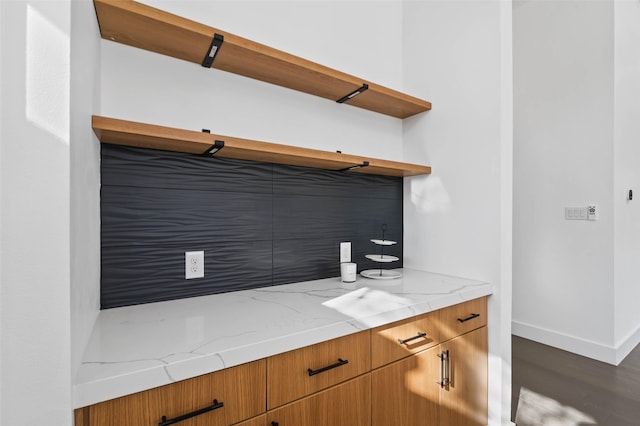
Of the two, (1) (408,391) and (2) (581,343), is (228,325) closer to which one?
(1) (408,391)

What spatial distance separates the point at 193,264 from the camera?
4.51ft

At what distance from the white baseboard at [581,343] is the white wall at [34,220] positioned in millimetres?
3445

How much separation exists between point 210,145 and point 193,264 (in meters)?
0.52

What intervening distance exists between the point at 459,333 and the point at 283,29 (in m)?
1.74

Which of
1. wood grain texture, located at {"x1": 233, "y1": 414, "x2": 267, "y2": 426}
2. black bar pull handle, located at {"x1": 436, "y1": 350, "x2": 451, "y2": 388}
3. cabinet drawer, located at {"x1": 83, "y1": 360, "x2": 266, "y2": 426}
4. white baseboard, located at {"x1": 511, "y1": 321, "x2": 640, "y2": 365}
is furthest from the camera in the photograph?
white baseboard, located at {"x1": 511, "y1": 321, "x2": 640, "y2": 365}

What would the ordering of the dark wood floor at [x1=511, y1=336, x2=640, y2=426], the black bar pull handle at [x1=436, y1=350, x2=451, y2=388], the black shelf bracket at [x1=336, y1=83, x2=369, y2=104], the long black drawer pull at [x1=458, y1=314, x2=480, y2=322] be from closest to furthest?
the black bar pull handle at [x1=436, y1=350, x2=451, y2=388] → the long black drawer pull at [x1=458, y1=314, x2=480, y2=322] → the black shelf bracket at [x1=336, y1=83, x2=369, y2=104] → the dark wood floor at [x1=511, y1=336, x2=640, y2=426]

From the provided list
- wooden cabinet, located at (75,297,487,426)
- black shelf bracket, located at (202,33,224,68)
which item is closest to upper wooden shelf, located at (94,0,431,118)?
black shelf bracket, located at (202,33,224,68)

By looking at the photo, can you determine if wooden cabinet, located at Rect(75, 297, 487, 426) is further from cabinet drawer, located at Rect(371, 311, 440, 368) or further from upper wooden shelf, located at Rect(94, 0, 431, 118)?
upper wooden shelf, located at Rect(94, 0, 431, 118)

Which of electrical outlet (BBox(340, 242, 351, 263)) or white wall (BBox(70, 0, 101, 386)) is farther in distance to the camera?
electrical outlet (BBox(340, 242, 351, 263))

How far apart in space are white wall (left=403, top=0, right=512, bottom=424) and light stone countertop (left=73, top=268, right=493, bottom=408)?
0.73ft

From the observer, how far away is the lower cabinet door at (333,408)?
952 millimetres

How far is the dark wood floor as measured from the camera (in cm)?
185

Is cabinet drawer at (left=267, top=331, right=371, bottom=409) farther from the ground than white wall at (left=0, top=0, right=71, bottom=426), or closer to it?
closer to it

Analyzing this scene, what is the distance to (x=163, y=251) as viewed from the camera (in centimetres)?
131
